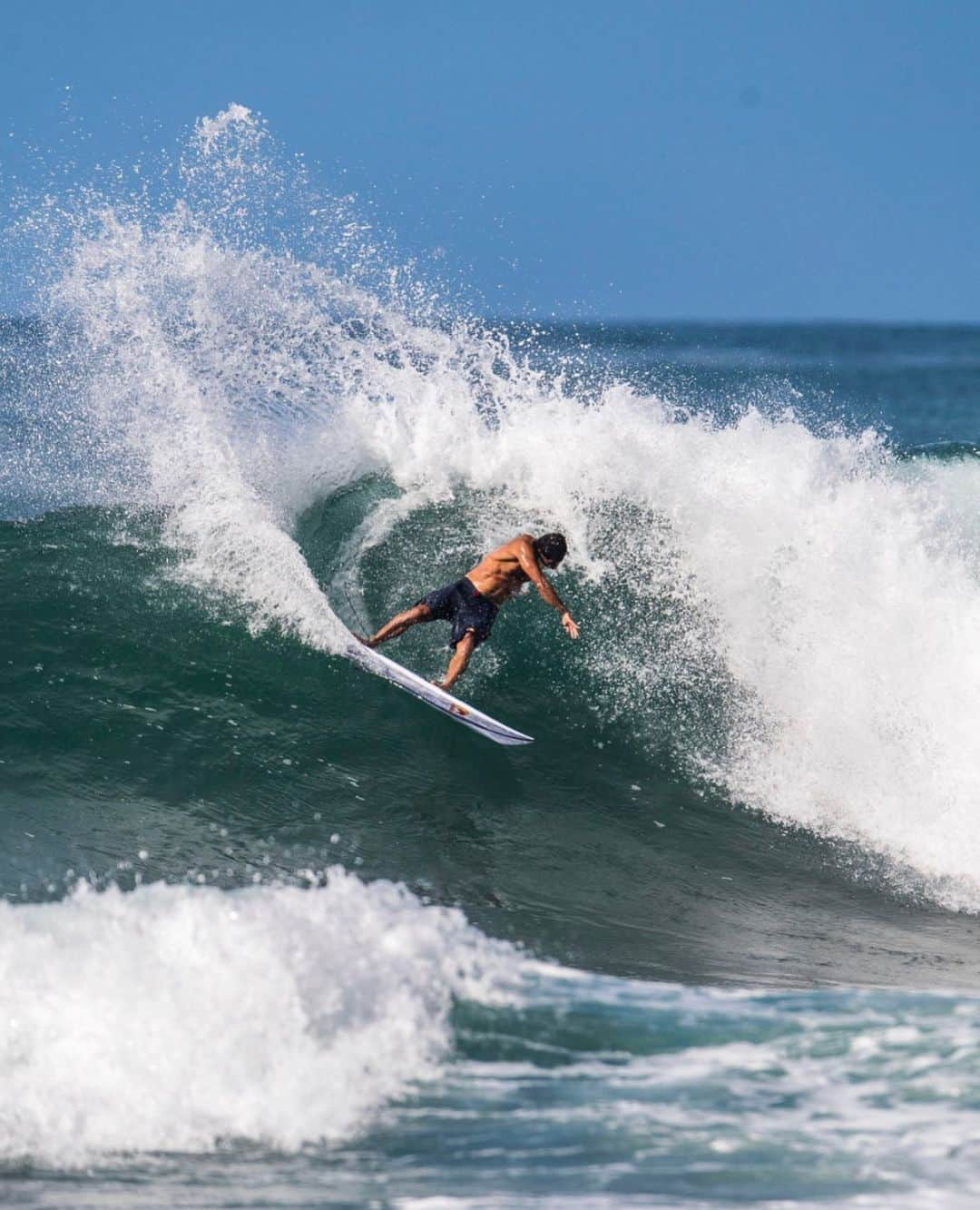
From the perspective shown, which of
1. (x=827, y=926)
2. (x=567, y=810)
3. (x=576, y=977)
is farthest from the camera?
(x=567, y=810)

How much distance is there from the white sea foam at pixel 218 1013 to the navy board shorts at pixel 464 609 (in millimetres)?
3013

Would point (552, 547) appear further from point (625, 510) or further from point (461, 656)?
point (625, 510)

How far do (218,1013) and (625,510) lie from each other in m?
6.13

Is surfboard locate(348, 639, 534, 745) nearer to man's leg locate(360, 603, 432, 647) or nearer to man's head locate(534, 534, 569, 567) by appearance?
man's leg locate(360, 603, 432, 647)

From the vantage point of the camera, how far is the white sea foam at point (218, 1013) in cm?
402

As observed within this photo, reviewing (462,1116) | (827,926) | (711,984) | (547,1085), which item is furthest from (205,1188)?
(827,926)

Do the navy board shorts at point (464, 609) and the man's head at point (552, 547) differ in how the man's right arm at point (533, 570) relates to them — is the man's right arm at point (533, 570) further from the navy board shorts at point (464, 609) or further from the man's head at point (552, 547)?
the navy board shorts at point (464, 609)

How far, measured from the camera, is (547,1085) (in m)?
4.11

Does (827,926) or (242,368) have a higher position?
(242,368)

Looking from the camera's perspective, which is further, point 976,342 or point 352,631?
point 976,342

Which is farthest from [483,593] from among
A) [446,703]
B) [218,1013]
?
[218,1013]

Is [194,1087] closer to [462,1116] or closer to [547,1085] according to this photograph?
[462,1116]

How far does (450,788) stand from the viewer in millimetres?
7168

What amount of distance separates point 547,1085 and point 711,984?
1201 mm
